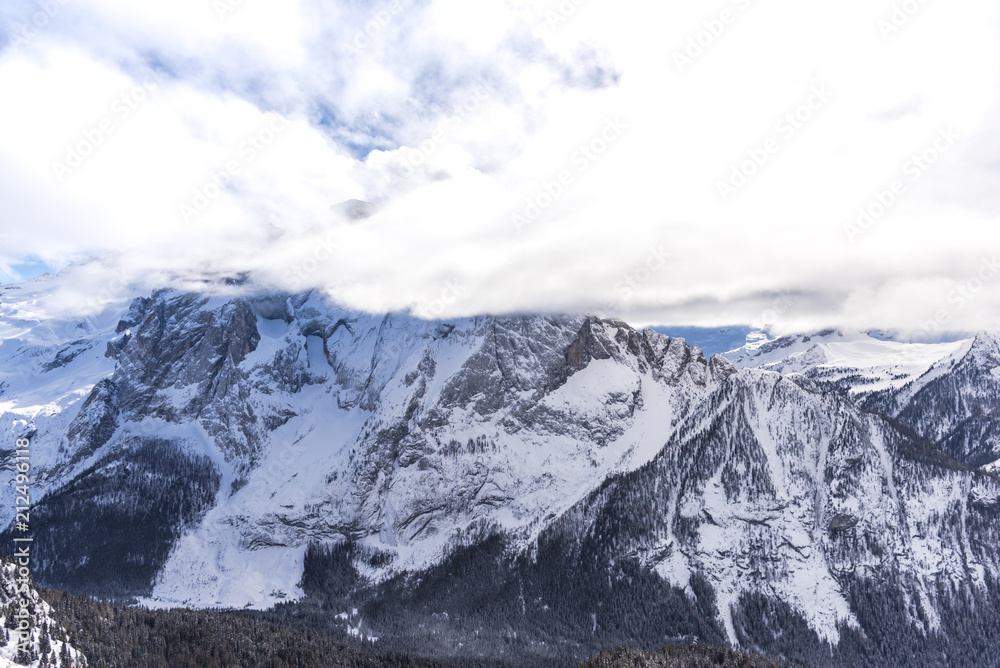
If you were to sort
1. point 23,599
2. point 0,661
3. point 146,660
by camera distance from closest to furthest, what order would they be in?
1. point 0,661
2. point 23,599
3. point 146,660

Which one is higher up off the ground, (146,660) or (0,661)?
(0,661)

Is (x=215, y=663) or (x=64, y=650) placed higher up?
(x=64, y=650)

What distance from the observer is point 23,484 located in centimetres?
14250

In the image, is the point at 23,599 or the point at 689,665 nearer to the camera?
the point at 23,599

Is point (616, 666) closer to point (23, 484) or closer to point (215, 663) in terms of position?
point (215, 663)

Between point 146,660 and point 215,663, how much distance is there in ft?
60.3

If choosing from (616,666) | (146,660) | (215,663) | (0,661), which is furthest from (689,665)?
(0,661)

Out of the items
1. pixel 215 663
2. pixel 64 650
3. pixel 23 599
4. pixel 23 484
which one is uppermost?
pixel 23 484

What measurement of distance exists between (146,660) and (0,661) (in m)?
59.5

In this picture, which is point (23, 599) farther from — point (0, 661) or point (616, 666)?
point (616, 666)

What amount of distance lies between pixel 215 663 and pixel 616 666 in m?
116

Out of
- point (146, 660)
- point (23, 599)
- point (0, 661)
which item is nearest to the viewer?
point (0, 661)

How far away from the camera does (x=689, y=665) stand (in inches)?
7869

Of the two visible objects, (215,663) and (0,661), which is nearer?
(0,661)
